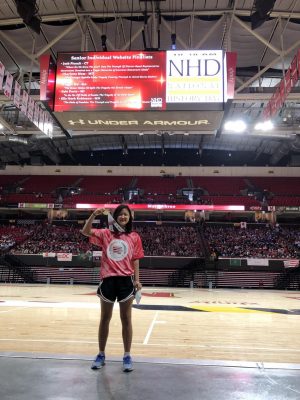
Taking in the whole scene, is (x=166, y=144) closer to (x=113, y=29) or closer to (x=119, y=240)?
(x=113, y=29)

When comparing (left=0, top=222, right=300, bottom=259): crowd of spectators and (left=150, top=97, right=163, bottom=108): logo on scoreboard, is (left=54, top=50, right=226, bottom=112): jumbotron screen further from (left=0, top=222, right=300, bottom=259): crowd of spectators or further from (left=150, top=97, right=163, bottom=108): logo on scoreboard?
(left=0, top=222, right=300, bottom=259): crowd of spectators

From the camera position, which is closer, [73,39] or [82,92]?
[82,92]

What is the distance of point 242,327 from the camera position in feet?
19.4

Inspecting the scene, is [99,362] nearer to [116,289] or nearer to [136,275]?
[116,289]

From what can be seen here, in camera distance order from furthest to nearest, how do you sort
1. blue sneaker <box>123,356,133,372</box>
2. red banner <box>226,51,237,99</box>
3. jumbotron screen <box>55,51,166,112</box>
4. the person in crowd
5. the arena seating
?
the arena seating, red banner <box>226,51,237,99</box>, jumbotron screen <box>55,51,166,112</box>, the person in crowd, blue sneaker <box>123,356,133,372</box>

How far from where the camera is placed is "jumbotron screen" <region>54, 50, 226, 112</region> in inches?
316

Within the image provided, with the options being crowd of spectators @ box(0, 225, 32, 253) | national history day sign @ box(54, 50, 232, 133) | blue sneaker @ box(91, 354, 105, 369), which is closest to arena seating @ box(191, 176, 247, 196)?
crowd of spectators @ box(0, 225, 32, 253)

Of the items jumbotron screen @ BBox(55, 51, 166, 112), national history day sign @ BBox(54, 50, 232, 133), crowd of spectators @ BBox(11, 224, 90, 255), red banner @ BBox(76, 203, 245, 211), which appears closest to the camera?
national history day sign @ BBox(54, 50, 232, 133)

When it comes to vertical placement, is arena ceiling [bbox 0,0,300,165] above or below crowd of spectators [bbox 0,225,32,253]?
above

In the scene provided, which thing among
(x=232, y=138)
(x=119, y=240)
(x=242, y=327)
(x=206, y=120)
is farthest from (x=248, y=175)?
(x=119, y=240)

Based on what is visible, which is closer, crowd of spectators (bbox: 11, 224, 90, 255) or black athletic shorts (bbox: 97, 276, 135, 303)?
black athletic shorts (bbox: 97, 276, 135, 303)

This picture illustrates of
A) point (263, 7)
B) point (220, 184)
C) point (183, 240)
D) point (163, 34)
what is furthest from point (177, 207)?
point (263, 7)

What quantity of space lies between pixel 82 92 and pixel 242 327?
237 inches

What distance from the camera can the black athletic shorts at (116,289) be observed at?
317 cm
